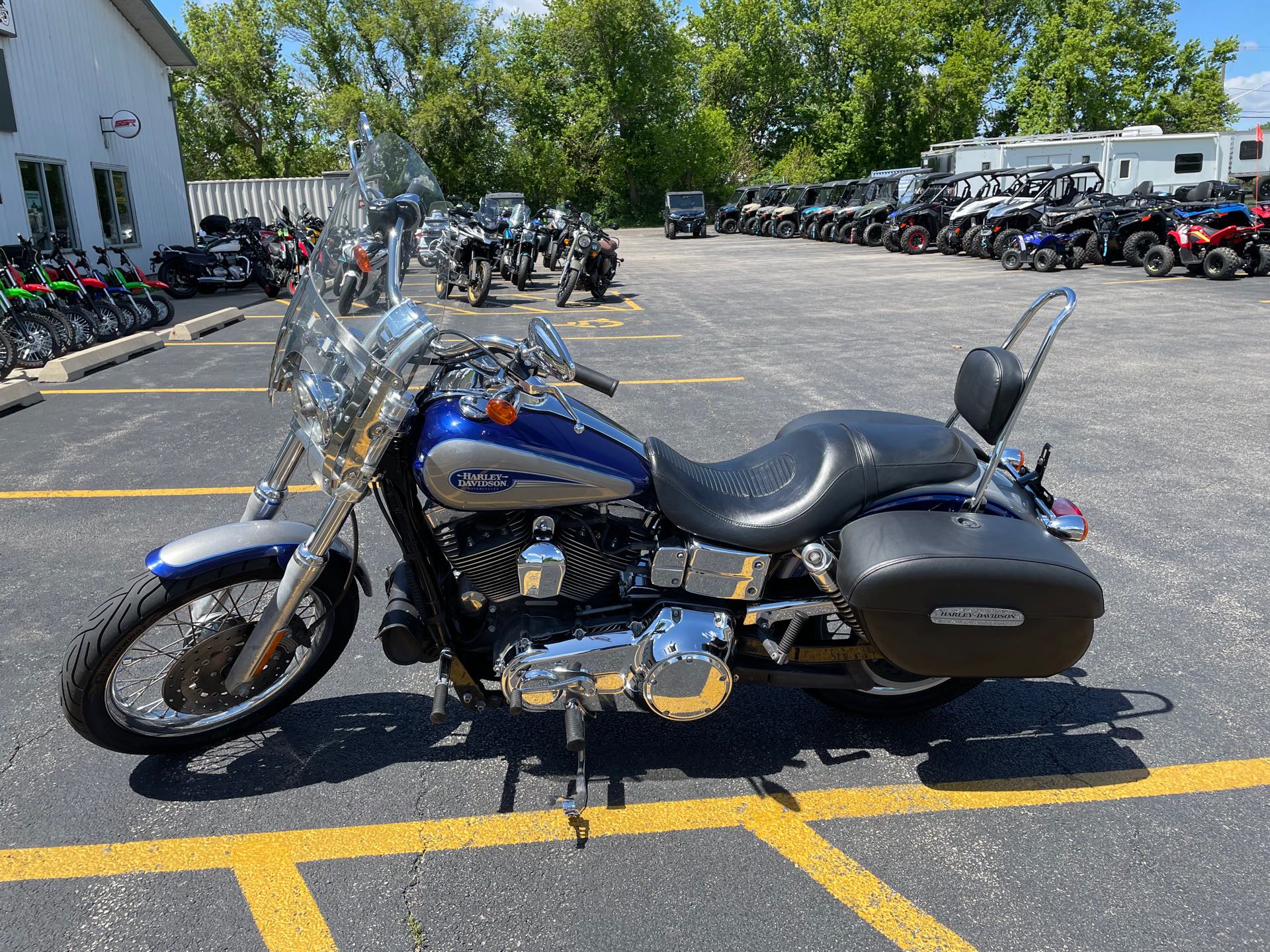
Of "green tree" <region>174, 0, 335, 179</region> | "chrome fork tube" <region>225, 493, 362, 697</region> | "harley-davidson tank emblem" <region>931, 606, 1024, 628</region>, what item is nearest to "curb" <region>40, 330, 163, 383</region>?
"chrome fork tube" <region>225, 493, 362, 697</region>

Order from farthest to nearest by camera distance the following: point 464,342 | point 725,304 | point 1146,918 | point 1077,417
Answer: point 725,304, point 1077,417, point 464,342, point 1146,918

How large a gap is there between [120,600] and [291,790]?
78cm

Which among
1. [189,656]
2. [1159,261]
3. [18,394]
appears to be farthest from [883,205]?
[189,656]

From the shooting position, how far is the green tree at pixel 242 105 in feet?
139

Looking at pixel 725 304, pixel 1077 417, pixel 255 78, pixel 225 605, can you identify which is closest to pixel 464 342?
pixel 225 605

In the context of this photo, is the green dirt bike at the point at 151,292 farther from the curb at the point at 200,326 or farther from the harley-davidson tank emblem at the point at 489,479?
the harley-davidson tank emblem at the point at 489,479

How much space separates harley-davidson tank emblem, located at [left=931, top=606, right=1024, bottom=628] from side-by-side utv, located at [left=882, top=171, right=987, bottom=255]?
21.2 metres

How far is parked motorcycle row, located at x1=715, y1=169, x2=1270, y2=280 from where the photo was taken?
50.3ft

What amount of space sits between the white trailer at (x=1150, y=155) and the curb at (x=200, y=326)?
68.9 feet

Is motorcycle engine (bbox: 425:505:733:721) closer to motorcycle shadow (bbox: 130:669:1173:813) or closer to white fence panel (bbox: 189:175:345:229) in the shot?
motorcycle shadow (bbox: 130:669:1173:813)

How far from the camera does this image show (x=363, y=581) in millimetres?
2996

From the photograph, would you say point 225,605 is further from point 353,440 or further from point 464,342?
point 464,342

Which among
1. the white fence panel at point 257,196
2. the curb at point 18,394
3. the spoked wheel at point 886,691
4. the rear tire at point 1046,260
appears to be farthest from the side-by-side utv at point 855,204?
the spoked wheel at point 886,691

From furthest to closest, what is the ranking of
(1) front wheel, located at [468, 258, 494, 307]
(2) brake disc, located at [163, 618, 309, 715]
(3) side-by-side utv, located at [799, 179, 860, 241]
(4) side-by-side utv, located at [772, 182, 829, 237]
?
(4) side-by-side utv, located at [772, 182, 829, 237] < (3) side-by-side utv, located at [799, 179, 860, 241] < (1) front wheel, located at [468, 258, 494, 307] < (2) brake disc, located at [163, 618, 309, 715]
